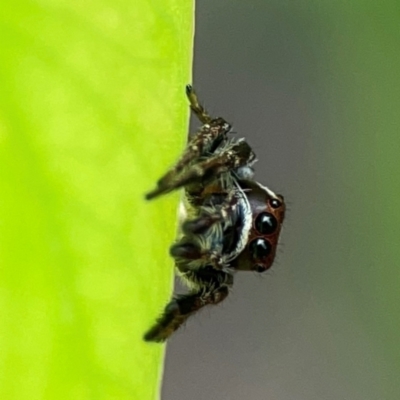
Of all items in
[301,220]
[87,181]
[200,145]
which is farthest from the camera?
[301,220]

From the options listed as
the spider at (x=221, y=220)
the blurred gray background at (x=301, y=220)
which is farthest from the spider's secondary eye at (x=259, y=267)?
the blurred gray background at (x=301, y=220)

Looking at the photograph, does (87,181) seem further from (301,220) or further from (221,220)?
(301,220)

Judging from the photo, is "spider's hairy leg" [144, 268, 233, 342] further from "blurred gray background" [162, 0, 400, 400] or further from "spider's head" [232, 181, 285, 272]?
"blurred gray background" [162, 0, 400, 400]

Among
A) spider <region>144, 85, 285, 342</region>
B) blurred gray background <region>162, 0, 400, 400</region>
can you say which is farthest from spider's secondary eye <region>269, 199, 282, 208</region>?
blurred gray background <region>162, 0, 400, 400</region>

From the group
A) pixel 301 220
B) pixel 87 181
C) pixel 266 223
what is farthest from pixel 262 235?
pixel 301 220

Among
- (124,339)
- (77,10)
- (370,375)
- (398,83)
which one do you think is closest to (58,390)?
(124,339)

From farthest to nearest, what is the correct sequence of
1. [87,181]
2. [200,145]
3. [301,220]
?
[301,220]
[200,145]
[87,181]

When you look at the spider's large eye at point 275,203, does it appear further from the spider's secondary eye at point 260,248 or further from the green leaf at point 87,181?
the green leaf at point 87,181
